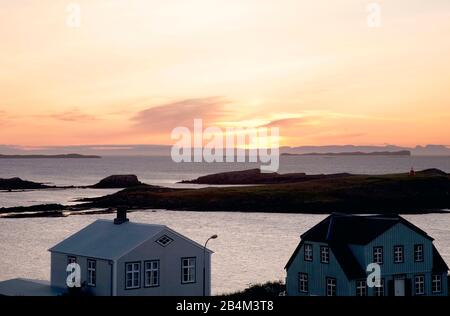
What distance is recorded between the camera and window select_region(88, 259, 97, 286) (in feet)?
151

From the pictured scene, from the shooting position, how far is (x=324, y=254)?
168 feet

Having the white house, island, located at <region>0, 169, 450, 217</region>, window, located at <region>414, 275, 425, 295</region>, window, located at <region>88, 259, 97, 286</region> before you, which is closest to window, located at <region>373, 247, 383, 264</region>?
window, located at <region>414, 275, 425, 295</region>

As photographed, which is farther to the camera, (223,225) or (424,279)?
(223,225)

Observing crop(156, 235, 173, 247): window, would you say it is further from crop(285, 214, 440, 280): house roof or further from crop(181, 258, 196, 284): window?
crop(285, 214, 440, 280): house roof

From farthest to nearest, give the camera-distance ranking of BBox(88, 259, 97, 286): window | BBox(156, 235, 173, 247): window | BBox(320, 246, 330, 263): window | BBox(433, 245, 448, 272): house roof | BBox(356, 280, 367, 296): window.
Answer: BBox(433, 245, 448, 272): house roof
BBox(320, 246, 330, 263): window
BBox(356, 280, 367, 296): window
BBox(156, 235, 173, 247): window
BBox(88, 259, 97, 286): window

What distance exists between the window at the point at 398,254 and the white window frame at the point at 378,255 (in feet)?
4.57

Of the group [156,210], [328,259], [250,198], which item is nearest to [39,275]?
[328,259]

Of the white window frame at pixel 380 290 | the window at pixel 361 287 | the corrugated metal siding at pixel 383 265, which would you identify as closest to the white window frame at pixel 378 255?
the corrugated metal siding at pixel 383 265

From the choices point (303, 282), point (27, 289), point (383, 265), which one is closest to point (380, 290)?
point (383, 265)

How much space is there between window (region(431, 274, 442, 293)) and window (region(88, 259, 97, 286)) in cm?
2455

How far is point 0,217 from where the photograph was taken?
454 ft
